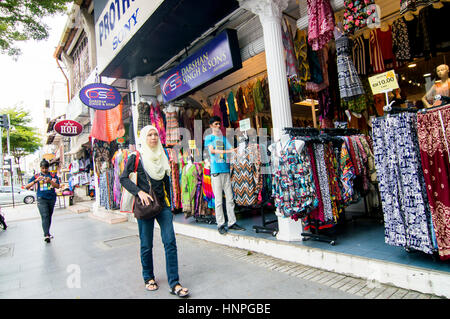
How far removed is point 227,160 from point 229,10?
311 centimetres

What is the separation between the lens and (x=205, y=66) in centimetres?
608

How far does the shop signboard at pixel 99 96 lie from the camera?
301 inches

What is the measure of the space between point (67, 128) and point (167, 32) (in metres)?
8.08

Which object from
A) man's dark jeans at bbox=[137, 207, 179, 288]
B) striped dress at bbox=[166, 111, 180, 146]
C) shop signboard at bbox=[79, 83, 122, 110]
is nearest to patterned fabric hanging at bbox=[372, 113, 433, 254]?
man's dark jeans at bbox=[137, 207, 179, 288]

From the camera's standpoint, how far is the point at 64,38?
15039 millimetres

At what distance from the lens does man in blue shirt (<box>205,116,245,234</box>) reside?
490 cm

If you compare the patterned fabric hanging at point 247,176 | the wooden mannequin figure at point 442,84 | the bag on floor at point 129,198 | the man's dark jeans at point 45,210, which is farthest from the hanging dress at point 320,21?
the man's dark jeans at point 45,210

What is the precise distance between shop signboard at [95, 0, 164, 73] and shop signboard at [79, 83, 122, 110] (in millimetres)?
557

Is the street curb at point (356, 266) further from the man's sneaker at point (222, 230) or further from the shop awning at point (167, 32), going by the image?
the shop awning at point (167, 32)

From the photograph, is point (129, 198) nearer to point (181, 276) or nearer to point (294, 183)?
point (181, 276)

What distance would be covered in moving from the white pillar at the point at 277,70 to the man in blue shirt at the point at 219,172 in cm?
105
